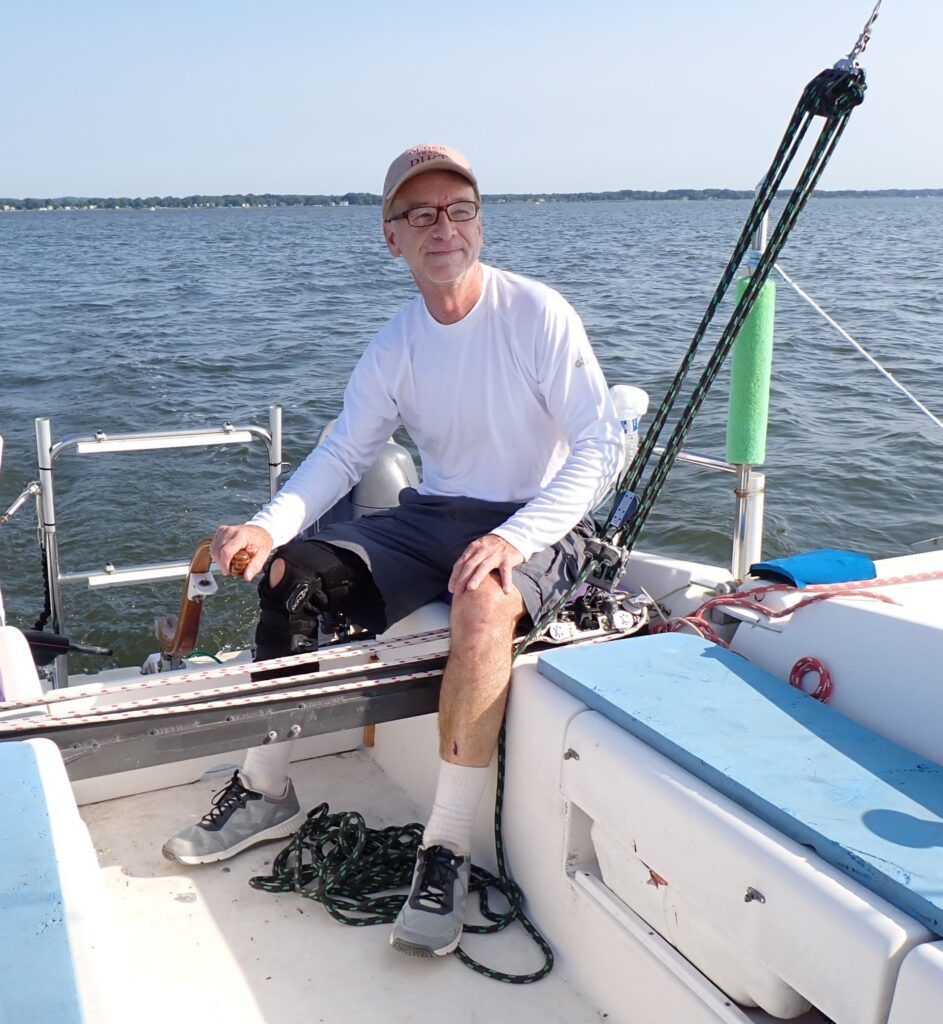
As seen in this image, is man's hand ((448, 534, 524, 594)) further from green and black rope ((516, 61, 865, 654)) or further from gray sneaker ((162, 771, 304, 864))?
gray sneaker ((162, 771, 304, 864))

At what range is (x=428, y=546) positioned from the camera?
8.46 feet

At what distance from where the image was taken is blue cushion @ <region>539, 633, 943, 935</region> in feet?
4.89

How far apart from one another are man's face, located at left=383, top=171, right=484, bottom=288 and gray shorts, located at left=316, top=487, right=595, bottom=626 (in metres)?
0.54

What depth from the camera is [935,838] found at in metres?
1.53

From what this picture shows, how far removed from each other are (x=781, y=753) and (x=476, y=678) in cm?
65

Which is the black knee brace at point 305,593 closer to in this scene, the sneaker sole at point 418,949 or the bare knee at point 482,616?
the bare knee at point 482,616

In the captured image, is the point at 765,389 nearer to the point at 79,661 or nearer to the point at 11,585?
the point at 79,661

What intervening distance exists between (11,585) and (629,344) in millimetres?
8058

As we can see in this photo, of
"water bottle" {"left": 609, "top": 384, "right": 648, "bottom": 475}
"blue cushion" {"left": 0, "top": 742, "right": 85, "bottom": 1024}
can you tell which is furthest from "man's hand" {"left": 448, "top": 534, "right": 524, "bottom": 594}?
"blue cushion" {"left": 0, "top": 742, "right": 85, "bottom": 1024}

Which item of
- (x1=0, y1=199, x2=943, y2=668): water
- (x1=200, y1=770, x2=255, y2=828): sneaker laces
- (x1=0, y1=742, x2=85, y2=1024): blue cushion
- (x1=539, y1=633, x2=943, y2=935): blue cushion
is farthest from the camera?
(x1=0, y1=199, x2=943, y2=668): water

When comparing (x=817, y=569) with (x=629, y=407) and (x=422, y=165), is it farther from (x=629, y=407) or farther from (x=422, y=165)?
(x=422, y=165)

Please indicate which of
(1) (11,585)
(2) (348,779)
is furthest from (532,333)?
(1) (11,585)

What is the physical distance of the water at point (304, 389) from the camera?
7.27m

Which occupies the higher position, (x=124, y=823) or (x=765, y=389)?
(x=765, y=389)
